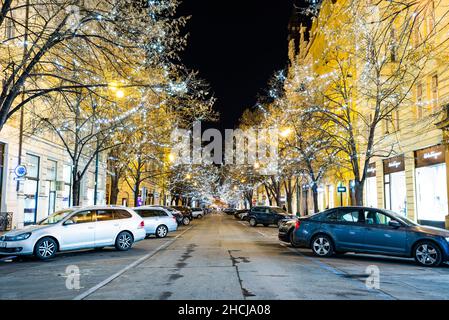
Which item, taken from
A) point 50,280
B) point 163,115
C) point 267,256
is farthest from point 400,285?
point 163,115

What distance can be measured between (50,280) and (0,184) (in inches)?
568

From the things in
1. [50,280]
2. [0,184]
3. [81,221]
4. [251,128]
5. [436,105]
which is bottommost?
[50,280]

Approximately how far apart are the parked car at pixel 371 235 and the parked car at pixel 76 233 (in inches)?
241

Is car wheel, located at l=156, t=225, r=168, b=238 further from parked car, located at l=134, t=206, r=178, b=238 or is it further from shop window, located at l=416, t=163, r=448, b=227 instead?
shop window, located at l=416, t=163, r=448, b=227

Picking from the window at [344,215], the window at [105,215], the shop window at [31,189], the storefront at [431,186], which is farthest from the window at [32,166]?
the storefront at [431,186]

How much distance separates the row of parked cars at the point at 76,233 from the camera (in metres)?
13.4

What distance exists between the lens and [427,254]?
12.6 metres

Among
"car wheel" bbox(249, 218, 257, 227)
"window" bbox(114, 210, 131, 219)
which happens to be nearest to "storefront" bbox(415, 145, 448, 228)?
"window" bbox(114, 210, 131, 219)

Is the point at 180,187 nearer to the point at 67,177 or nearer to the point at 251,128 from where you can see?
the point at 251,128

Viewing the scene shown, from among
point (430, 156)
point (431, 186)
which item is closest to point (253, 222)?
point (431, 186)

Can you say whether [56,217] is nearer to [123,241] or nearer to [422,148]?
[123,241]

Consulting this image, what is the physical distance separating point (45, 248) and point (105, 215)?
264 centimetres

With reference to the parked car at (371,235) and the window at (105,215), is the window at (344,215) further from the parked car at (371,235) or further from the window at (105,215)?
the window at (105,215)
